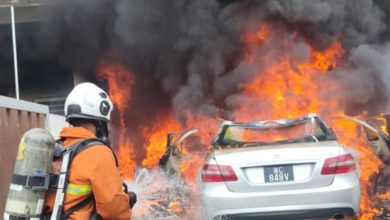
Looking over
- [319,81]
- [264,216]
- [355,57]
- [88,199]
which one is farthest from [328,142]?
[355,57]

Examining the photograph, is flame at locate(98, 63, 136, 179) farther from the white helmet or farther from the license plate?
the white helmet

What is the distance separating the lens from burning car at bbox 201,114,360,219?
14.9 ft

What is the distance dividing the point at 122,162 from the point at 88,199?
8.45m

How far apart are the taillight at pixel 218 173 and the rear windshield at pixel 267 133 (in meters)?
0.64

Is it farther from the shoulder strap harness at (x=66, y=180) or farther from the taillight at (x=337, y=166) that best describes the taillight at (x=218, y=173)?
the shoulder strap harness at (x=66, y=180)

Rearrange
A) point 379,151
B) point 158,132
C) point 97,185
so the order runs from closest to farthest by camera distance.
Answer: point 97,185, point 379,151, point 158,132

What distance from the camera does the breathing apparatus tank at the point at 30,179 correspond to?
2430 mm

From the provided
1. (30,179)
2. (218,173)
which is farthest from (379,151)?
(30,179)

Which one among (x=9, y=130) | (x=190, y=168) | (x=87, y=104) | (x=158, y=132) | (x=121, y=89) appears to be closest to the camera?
(x=87, y=104)

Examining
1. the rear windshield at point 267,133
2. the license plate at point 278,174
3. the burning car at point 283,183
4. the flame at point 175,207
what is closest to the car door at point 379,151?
the rear windshield at point 267,133

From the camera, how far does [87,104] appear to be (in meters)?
2.62

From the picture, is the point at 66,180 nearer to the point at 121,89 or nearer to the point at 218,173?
the point at 218,173

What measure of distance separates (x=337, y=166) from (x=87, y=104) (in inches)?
112

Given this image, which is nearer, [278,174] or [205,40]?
[278,174]
